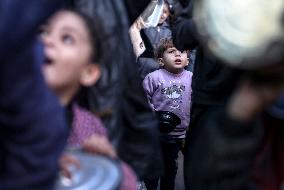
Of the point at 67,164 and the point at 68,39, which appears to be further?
the point at 68,39

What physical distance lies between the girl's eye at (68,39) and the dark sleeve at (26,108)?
292 millimetres

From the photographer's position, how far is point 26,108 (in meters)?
1.06

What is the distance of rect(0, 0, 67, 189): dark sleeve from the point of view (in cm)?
100

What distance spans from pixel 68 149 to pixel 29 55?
416mm

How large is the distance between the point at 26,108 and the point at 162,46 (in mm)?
3632

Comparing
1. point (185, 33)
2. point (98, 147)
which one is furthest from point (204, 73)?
point (98, 147)

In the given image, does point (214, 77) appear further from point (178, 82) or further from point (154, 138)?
point (178, 82)

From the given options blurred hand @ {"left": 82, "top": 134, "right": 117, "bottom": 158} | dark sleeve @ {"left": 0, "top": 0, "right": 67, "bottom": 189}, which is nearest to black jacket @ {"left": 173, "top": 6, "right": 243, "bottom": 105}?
blurred hand @ {"left": 82, "top": 134, "right": 117, "bottom": 158}

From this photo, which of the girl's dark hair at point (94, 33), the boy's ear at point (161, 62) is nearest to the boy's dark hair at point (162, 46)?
the boy's ear at point (161, 62)

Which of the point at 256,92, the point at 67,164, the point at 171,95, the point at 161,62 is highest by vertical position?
the point at 256,92

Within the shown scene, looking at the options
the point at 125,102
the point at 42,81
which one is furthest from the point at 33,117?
the point at 125,102

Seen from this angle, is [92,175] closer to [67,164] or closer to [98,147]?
[67,164]

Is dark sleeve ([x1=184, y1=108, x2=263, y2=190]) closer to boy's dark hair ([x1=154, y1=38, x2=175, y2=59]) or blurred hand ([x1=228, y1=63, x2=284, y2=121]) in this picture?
blurred hand ([x1=228, y1=63, x2=284, y2=121])

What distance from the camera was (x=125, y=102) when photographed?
1894 mm
